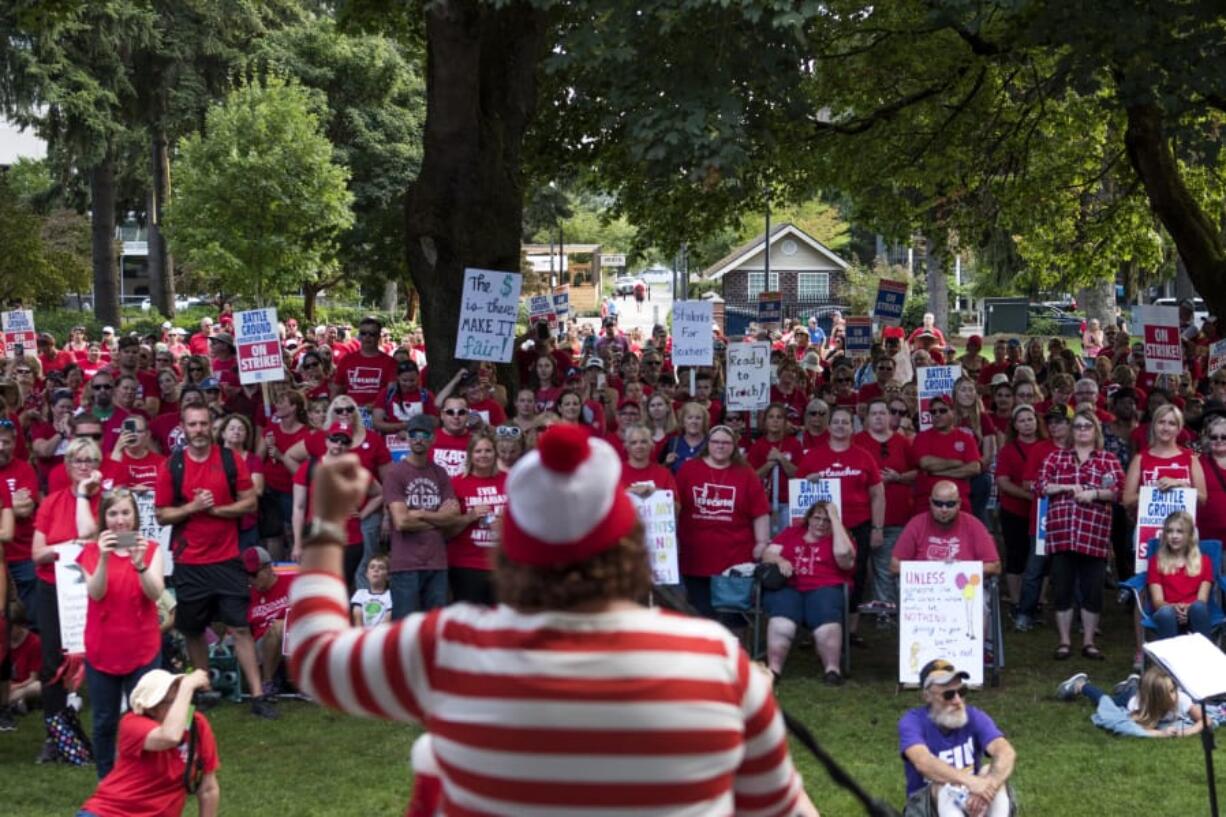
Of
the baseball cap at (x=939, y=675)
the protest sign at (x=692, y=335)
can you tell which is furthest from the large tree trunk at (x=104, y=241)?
the baseball cap at (x=939, y=675)

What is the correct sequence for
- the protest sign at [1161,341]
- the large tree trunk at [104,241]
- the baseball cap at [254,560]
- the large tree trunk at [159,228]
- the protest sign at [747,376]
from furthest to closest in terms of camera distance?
the large tree trunk at [159,228]
the large tree trunk at [104,241]
the protest sign at [1161,341]
the protest sign at [747,376]
the baseball cap at [254,560]

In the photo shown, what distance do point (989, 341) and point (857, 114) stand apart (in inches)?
1396

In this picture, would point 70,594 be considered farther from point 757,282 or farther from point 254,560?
point 757,282

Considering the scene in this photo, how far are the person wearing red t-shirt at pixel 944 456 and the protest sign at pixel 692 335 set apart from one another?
132 inches

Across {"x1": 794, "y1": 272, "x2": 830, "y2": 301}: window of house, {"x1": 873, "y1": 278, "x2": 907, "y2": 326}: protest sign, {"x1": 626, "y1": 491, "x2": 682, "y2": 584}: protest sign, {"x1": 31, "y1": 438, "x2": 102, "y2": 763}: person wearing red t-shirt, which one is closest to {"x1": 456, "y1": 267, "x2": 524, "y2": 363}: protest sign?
{"x1": 626, "y1": 491, "x2": 682, "y2": 584}: protest sign

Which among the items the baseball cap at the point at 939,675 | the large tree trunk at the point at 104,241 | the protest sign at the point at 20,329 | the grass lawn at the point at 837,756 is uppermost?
the large tree trunk at the point at 104,241

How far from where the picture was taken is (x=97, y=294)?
1670 inches

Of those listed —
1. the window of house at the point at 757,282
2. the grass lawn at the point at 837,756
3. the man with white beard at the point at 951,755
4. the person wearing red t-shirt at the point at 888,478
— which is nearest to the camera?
the man with white beard at the point at 951,755

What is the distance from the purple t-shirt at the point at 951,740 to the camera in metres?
7.77

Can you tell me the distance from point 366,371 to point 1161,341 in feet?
26.0

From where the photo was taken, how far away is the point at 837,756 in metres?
9.20

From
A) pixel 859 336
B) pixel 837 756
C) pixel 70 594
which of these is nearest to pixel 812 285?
pixel 859 336

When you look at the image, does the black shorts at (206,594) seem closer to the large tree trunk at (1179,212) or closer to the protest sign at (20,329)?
the large tree trunk at (1179,212)

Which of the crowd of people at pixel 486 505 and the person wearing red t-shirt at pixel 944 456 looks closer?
the crowd of people at pixel 486 505
